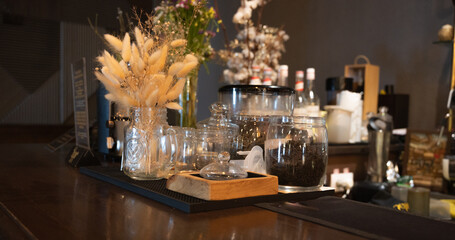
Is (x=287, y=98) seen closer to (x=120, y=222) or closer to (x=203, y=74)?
(x=120, y=222)

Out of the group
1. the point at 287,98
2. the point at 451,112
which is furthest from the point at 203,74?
the point at 287,98

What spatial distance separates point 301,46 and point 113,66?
11.8 ft

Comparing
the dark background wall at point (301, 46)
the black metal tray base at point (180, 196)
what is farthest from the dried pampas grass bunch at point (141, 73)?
the dark background wall at point (301, 46)

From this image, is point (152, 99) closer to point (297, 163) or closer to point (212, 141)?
point (212, 141)

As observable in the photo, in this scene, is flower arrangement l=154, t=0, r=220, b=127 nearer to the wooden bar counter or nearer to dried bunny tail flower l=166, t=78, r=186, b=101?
dried bunny tail flower l=166, t=78, r=186, b=101

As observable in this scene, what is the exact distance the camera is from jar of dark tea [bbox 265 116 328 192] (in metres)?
0.96

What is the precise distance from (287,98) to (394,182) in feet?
5.00

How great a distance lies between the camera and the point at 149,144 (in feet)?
3.40

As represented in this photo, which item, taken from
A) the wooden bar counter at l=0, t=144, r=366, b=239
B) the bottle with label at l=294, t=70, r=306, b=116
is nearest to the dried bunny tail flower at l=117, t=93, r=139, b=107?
the wooden bar counter at l=0, t=144, r=366, b=239

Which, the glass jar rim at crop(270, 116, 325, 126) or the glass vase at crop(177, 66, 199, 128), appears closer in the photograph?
the glass jar rim at crop(270, 116, 325, 126)

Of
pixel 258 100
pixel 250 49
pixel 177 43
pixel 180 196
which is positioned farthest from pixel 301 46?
pixel 180 196

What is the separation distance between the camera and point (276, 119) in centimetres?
104

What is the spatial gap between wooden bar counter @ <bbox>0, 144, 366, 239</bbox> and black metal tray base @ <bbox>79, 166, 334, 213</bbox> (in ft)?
0.05

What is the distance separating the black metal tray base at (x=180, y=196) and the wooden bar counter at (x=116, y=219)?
15 mm
